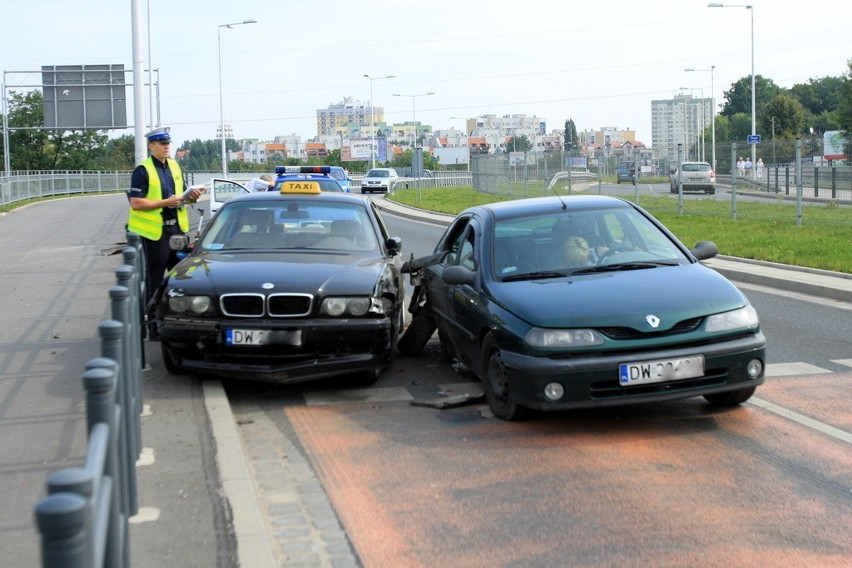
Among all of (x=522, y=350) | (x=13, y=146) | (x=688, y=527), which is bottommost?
(x=688, y=527)

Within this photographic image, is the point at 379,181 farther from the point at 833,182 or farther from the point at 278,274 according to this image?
the point at 278,274

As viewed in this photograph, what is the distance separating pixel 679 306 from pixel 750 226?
686 inches

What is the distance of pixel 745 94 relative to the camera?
6216 inches

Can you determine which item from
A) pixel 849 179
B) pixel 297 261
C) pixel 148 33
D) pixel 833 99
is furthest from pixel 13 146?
pixel 833 99

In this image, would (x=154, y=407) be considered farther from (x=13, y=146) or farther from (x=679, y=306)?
(x=13, y=146)

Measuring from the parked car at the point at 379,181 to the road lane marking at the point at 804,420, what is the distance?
5651 centimetres

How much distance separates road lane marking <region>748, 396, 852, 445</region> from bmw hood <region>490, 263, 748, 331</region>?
76 cm

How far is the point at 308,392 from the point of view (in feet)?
27.0

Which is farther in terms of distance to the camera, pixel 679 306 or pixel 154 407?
pixel 154 407

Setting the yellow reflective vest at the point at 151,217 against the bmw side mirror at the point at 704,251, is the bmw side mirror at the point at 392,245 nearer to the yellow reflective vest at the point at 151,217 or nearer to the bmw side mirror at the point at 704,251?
the yellow reflective vest at the point at 151,217

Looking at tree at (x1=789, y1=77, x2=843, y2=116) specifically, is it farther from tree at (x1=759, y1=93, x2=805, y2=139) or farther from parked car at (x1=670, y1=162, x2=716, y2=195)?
parked car at (x1=670, y1=162, x2=716, y2=195)

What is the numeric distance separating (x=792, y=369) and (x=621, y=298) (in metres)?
2.51

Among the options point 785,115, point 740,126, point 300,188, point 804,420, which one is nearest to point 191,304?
point 300,188

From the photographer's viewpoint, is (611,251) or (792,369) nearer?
(611,251)
